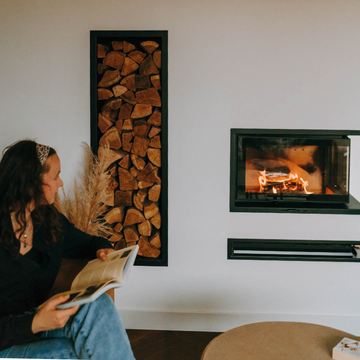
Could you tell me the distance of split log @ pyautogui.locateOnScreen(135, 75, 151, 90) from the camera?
6.68 ft

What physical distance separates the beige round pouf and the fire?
38.2 inches

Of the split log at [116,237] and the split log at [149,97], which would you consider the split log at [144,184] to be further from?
the split log at [149,97]

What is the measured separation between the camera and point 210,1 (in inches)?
78.4

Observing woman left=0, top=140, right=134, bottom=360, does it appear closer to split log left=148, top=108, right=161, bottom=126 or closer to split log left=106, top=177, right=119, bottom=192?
split log left=106, top=177, right=119, bottom=192

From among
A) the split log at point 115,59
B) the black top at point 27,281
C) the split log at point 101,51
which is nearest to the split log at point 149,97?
the split log at point 115,59

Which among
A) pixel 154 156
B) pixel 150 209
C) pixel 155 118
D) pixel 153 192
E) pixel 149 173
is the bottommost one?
pixel 150 209

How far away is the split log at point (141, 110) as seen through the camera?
6.72 feet

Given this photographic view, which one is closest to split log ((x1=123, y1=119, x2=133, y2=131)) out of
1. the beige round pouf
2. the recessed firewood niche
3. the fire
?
the recessed firewood niche

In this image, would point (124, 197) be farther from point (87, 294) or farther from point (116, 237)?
point (87, 294)

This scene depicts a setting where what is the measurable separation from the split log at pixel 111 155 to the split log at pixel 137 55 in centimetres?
57

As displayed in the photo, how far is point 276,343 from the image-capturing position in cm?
128

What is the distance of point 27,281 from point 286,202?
1.57 metres

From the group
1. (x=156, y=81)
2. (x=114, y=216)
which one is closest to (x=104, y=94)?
(x=156, y=81)

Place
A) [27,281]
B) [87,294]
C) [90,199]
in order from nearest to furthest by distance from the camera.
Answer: [87,294], [27,281], [90,199]
